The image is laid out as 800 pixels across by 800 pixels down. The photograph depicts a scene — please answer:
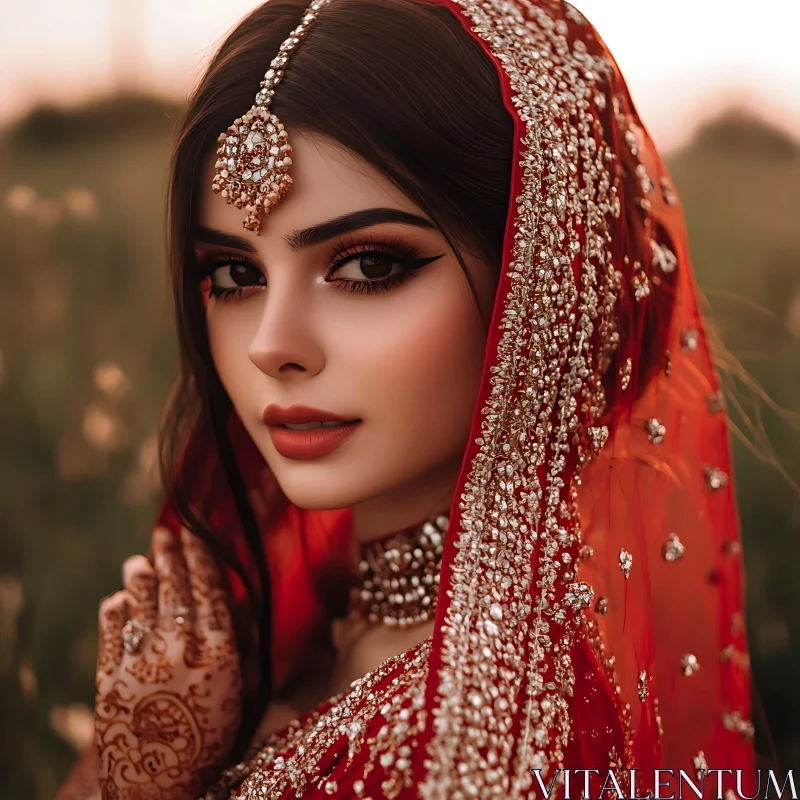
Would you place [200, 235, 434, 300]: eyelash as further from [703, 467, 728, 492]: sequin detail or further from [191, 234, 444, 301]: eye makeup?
[703, 467, 728, 492]: sequin detail

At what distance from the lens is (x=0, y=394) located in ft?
4.58

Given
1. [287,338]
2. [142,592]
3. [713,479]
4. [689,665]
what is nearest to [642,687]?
[689,665]

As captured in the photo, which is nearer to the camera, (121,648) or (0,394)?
(121,648)

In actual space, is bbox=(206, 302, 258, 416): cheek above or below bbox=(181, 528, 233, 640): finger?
above

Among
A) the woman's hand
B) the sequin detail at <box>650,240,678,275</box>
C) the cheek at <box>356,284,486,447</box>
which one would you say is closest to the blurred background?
the sequin detail at <box>650,240,678,275</box>

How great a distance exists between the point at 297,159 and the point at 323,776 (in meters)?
0.62

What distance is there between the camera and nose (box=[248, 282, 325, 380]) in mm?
780

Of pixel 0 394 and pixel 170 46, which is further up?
pixel 170 46

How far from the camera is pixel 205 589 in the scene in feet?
3.46

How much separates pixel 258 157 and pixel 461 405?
33 cm

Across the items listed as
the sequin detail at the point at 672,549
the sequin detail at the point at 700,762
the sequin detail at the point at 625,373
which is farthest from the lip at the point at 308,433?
the sequin detail at the point at 700,762

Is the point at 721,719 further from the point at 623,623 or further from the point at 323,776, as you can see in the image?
the point at 323,776

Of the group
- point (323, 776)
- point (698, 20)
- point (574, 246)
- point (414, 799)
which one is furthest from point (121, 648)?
point (698, 20)

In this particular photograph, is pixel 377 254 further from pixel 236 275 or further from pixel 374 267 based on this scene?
pixel 236 275
